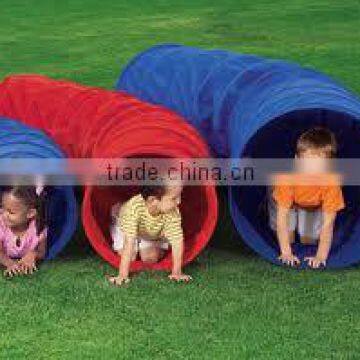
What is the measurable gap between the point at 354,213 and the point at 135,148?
5.83 feet

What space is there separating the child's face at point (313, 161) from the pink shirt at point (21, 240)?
1669mm

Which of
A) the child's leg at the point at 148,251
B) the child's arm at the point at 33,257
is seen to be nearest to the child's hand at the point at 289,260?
the child's leg at the point at 148,251

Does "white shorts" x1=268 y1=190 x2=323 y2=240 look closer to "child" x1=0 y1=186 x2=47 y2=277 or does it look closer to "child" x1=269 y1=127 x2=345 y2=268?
"child" x1=269 y1=127 x2=345 y2=268

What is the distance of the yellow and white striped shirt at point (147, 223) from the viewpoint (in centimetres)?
596

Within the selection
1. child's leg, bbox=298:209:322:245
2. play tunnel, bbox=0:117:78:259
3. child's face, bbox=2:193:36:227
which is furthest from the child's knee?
child's leg, bbox=298:209:322:245

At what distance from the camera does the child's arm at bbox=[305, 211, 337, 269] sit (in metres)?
6.17

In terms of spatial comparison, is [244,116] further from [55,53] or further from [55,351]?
[55,53]

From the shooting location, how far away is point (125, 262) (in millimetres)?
5871

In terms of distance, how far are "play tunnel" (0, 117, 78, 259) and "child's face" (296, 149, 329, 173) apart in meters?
1.45

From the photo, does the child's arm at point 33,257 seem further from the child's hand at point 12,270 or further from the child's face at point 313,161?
the child's face at point 313,161

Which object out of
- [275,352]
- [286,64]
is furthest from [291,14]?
[275,352]

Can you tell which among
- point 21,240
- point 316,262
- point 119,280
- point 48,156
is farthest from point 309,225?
point 21,240

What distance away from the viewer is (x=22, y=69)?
43.2 ft

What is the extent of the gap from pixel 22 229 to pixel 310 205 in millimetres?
1840
